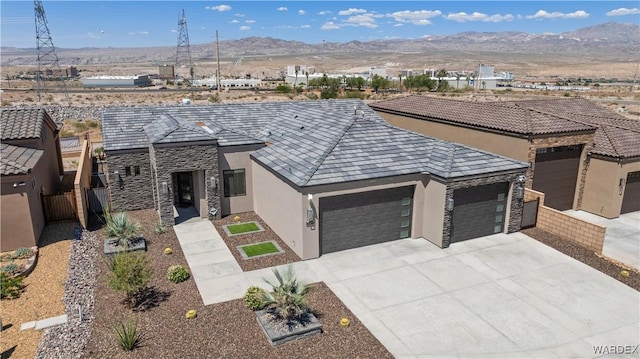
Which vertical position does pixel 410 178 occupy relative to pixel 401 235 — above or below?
above

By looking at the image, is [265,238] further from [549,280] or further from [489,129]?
[489,129]

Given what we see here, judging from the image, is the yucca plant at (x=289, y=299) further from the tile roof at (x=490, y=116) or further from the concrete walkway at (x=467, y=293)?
the tile roof at (x=490, y=116)

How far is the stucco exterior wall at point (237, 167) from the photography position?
A: 19.2 m

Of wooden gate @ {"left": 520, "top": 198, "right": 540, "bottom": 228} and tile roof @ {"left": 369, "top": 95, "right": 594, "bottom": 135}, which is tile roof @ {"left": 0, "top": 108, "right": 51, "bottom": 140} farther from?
wooden gate @ {"left": 520, "top": 198, "right": 540, "bottom": 228}

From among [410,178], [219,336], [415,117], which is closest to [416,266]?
[410,178]

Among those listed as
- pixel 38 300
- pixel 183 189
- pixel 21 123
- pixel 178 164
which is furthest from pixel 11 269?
pixel 21 123

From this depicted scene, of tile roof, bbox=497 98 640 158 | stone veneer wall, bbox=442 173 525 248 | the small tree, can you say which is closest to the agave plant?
the small tree

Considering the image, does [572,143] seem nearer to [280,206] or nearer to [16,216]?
[280,206]

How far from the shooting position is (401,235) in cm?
1678

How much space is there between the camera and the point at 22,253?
14.5 meters

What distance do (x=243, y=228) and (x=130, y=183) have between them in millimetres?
6118

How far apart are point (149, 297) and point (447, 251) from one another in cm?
1028

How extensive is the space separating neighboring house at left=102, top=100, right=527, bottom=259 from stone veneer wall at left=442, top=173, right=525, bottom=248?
4cm

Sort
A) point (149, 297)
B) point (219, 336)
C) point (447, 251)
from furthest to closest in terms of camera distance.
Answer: point (447, 251) → point (149, 297) → point (219, 336)
